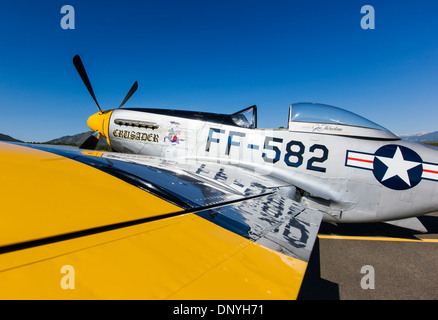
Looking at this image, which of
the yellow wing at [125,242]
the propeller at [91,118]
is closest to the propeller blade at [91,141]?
the propeller at [91,118]

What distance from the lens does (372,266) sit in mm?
2783

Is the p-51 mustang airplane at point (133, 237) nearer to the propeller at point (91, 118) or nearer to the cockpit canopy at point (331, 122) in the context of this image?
the cockpit canopy at point (331, 122)

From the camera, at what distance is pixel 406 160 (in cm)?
305

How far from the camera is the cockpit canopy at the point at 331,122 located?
325 centimetres

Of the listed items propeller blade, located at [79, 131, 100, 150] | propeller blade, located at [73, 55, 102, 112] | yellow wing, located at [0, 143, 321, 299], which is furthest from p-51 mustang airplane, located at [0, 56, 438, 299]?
propeller blade, located at [73, 55, 102, 112]

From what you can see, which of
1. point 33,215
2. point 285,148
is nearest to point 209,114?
point 285,148

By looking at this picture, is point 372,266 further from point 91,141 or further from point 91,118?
point 91,118

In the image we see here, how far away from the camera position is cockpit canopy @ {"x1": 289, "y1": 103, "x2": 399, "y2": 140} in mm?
3252

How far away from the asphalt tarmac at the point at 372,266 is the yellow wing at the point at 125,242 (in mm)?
1609

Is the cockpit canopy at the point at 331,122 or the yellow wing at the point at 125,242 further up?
the cockpit canopy at the point at 331,122

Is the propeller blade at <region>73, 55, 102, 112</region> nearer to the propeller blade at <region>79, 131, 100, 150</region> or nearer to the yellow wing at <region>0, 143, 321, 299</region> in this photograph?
the propeller blade at <region>79, 131, 100, 150</region>

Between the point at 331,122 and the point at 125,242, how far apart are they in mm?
3571

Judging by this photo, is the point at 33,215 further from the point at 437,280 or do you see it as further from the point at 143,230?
the point at 437,280
